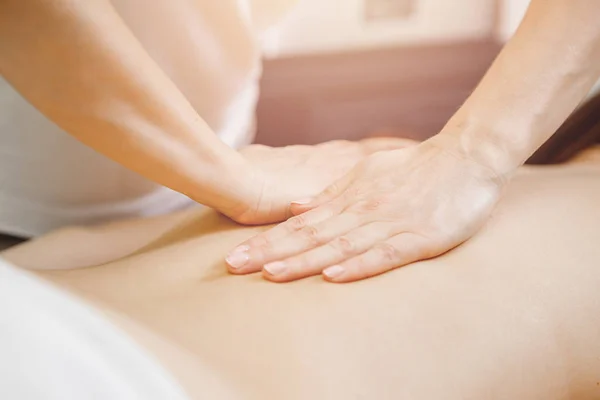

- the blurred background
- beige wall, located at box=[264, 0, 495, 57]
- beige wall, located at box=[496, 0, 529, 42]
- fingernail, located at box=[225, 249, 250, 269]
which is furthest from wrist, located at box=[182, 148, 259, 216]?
beige wall, located at box=[496, 0, 529, 42]

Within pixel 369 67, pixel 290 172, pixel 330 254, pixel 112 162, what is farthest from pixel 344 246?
pixel 369 67

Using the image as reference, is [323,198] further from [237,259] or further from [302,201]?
[237,259]

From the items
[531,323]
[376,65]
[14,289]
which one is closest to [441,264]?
[531,323]

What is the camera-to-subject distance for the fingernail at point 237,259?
0.70m

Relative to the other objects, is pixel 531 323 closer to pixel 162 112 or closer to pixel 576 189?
pixel 576 189

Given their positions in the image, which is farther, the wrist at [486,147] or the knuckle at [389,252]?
the wrist at [486,147]

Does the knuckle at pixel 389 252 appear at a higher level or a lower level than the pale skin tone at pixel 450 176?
lower

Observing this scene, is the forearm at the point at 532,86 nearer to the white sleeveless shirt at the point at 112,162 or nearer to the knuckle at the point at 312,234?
the knuckle at the point at 312,234

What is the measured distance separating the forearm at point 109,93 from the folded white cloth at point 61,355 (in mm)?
298

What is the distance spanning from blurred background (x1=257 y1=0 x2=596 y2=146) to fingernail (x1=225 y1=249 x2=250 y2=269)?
80 cm

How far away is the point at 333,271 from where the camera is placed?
0.67m

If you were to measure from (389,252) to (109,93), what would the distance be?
0.36 m

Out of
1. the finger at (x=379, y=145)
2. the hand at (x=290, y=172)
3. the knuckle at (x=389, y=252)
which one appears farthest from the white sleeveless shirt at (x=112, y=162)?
the knuckle at (x=389, y=252)

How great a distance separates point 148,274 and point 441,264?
33cm
